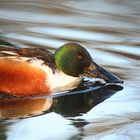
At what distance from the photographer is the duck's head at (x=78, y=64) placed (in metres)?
6.50

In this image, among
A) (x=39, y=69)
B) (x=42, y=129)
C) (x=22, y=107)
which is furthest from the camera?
(x=39, y=69)

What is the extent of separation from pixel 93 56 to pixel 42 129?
216cm

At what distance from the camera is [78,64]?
6598mm

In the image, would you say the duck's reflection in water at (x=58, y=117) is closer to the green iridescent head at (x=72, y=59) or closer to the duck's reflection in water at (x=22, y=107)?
the duck's reflection in water at (x=22, y=107)

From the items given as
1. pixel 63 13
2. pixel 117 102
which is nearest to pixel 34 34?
pixel 63 13

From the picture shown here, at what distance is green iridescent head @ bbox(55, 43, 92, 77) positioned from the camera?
649cm

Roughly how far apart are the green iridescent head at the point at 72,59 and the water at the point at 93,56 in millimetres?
186

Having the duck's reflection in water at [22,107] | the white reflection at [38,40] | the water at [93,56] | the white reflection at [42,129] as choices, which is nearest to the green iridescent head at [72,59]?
the water at [93,56]

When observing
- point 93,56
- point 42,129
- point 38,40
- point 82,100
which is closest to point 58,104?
point 82,100

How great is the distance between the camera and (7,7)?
30.9ft

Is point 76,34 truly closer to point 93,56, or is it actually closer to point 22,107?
point 93,56

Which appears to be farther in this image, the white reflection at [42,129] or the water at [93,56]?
the water at [93,56]

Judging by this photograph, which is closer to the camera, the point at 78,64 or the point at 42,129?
the point at 42,129

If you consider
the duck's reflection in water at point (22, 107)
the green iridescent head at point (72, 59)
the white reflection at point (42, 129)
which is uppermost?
the green iridescent head at point (72, 59)
